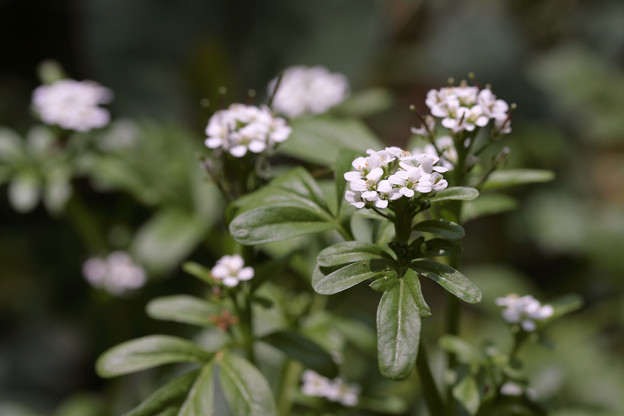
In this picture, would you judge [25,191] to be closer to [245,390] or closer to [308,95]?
[308,95]

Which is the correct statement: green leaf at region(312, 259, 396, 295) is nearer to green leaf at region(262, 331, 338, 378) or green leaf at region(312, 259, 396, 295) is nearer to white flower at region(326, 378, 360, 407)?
green leaf at region(262, 331, 338, 378)

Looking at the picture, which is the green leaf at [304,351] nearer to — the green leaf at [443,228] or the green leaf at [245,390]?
the green leaf at [245,390]

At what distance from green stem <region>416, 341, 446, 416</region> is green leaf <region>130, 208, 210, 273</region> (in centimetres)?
93

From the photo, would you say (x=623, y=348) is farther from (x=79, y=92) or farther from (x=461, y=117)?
(x=79, y=92)

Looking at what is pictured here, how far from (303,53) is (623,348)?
1842 millimetres

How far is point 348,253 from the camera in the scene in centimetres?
86

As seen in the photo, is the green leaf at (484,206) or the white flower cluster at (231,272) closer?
the white flower cluster at (231,272)

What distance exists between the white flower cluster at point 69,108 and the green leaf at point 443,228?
1.02m

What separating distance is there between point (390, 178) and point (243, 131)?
0.97 ft

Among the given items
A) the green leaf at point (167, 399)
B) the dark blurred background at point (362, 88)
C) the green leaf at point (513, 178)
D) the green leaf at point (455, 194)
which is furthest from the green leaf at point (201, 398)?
the dark blurred background at point (362, 88)

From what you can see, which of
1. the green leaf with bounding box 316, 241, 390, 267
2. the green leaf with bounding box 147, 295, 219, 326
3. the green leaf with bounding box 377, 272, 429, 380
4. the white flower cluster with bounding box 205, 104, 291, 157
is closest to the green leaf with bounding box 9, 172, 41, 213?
the green leaf with bounding box 147, 295, 219, 326

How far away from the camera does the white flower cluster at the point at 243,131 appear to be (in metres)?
0.99

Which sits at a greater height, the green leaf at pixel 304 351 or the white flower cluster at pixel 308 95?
the white flower cluster at pixel 308 95

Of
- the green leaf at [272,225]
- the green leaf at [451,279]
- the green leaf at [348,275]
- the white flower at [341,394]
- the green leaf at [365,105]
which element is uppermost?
the green leaf at [365,105]
